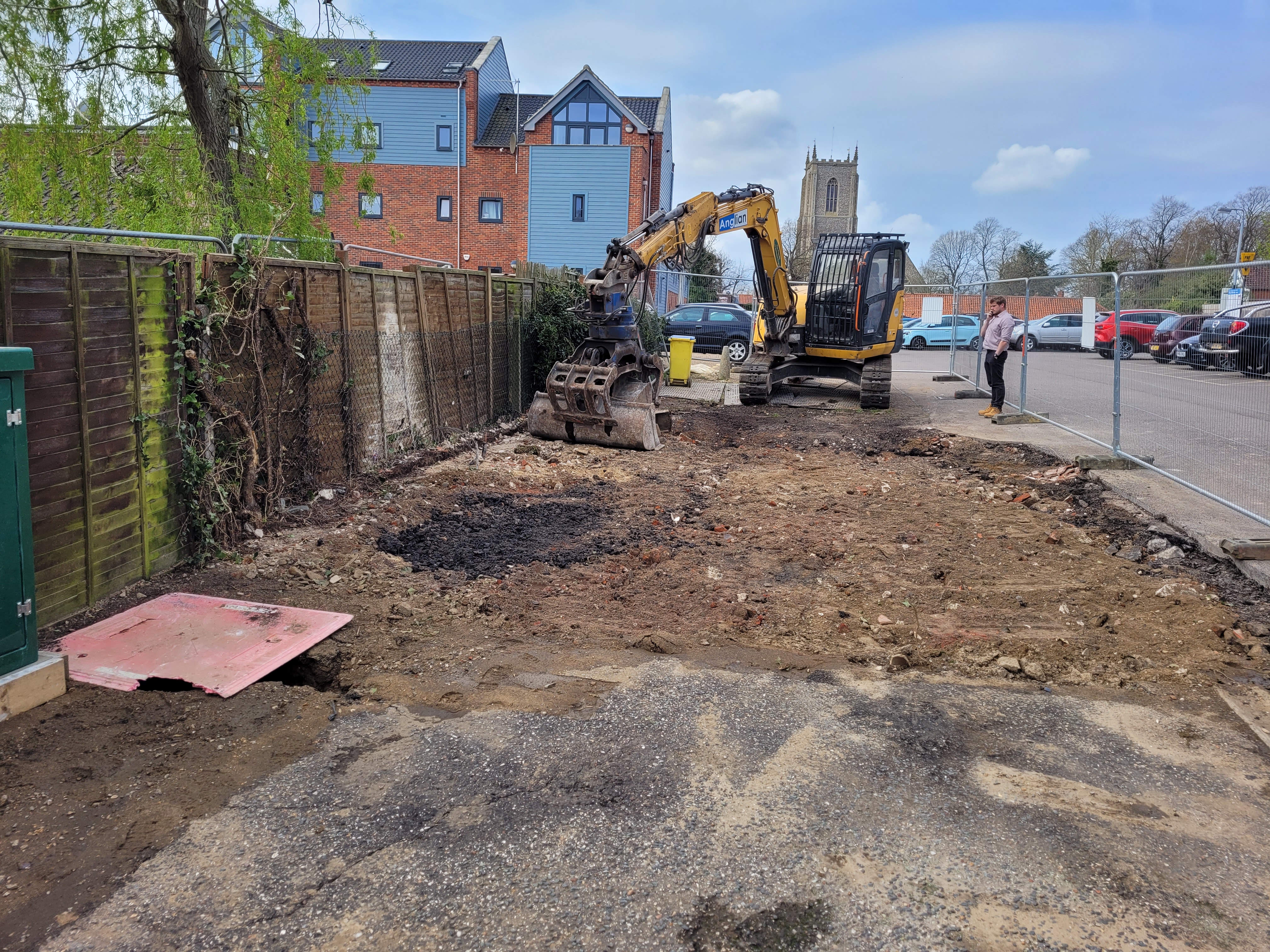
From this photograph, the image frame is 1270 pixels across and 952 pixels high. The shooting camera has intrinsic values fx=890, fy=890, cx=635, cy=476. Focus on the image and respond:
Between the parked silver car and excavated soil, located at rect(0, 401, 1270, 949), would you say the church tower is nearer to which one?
the parked silver car

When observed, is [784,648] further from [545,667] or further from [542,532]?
[542,532]

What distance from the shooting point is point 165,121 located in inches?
520

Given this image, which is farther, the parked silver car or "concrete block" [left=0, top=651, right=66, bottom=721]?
the parked silver car

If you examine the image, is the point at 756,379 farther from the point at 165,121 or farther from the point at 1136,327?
the point at 165,121

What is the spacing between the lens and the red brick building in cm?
3416

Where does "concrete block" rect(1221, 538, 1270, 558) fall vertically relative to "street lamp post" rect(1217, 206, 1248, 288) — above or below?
below

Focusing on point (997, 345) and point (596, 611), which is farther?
point (997, 345)

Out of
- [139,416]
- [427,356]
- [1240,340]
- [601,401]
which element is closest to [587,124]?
[601,401]

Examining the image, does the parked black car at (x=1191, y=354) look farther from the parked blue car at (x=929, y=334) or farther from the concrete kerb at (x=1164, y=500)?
the parked blue car at (x=929, y=334)

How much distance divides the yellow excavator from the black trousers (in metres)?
1.80

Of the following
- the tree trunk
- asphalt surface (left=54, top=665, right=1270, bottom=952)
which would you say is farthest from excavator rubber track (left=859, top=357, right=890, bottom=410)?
asphalt surface (left=54, top=665, right=1270, bottom=952)

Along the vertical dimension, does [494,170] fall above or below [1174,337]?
above

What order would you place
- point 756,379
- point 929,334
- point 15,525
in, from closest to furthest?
point 15,525 < point 756,379 < point 929,334

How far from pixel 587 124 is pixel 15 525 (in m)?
33.0
